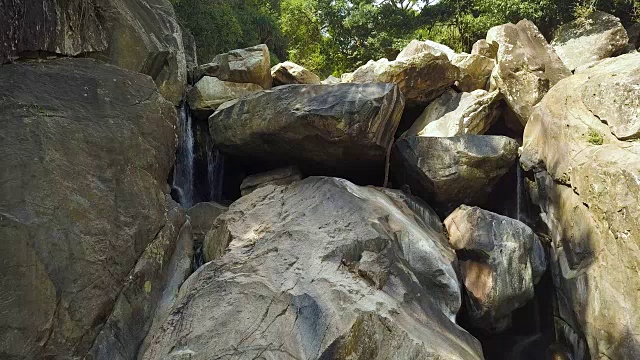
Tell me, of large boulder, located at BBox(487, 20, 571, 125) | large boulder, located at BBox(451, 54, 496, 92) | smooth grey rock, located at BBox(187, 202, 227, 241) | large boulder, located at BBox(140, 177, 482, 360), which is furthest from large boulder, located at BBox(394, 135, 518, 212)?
smooth grey rock, located at BBox(187, 202, 227, 241)

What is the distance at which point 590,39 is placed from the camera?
13.6 m

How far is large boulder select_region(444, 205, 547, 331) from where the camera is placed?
26.2 ft

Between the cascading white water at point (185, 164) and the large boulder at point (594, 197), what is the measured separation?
23.7ft

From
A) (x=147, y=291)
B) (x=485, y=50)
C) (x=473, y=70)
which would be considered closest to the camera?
(x=147, y=291)

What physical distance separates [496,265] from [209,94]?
797cm

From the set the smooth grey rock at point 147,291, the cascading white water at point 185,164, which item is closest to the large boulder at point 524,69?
the cascading white water at point 185,164

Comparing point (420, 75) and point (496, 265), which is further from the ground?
point (420, 75)

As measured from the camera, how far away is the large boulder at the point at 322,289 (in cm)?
564

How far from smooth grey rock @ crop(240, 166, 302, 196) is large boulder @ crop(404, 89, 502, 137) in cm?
389

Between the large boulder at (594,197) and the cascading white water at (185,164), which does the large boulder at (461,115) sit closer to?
the large boulder at (594,197)

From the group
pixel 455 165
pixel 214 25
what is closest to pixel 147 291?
pixel 455 165

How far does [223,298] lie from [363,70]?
9.67 metres

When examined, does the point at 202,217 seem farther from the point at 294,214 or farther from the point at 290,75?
the point at 290,75

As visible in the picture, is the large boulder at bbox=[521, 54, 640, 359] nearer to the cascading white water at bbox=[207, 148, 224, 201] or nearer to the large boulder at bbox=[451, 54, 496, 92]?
the large boulder at bbox=[451, 54, 496, 92]
